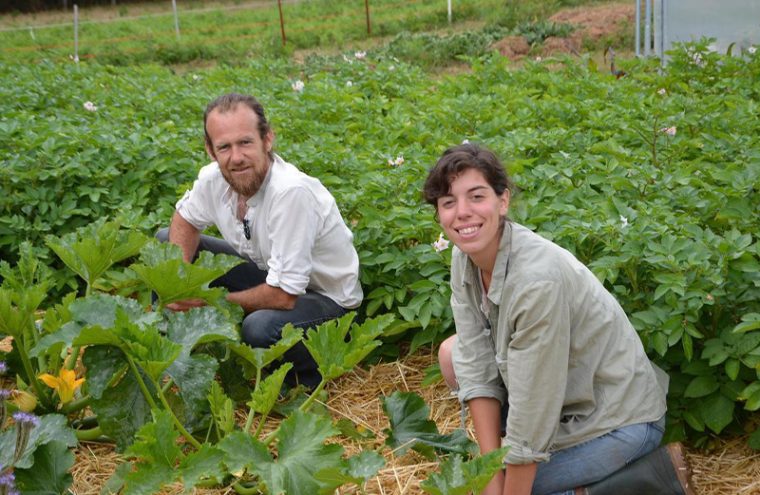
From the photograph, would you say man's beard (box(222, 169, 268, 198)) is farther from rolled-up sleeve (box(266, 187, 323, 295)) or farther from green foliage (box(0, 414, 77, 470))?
green foliage (box(0, 414, 77, 470))

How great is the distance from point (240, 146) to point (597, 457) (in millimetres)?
1584

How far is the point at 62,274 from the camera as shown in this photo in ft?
13.8

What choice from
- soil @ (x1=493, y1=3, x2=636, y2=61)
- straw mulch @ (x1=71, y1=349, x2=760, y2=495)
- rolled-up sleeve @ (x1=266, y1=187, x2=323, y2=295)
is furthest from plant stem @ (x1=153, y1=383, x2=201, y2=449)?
soil @ (x1=493, y1=3, x2=636, y2=61)

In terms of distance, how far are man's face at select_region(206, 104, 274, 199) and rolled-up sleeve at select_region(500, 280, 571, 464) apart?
→ 49.9 inches

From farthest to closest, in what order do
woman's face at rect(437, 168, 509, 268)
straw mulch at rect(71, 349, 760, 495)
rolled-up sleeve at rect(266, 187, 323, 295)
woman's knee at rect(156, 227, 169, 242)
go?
woman's knee at rect(156, 227, 169, 242) → rolled-up sleeve at rect(266, 187, 323, 295) → straw mulch at rect(71, 349, 760, 495) → woman's face at rect(437, 168, 509, 268)

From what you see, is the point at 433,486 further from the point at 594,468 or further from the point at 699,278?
the point at 699,278

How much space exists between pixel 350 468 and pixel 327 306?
3.71ft

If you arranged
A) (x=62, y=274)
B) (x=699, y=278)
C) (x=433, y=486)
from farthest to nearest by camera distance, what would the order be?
(x=62, y=274)
(x=699, y=278)
(x=433, y=486)

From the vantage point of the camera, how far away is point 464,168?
8.06 ft

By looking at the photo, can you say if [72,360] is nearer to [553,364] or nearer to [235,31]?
[553,364]

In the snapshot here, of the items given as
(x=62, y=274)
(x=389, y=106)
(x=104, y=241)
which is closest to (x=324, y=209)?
(x=104, y=241)

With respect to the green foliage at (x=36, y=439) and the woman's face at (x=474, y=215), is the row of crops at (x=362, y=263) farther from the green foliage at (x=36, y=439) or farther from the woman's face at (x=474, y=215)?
the woman's face at (x=474, y=215)

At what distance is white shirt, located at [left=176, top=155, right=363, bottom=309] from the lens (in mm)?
3229

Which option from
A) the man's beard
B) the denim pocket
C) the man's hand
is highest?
the man's beard
